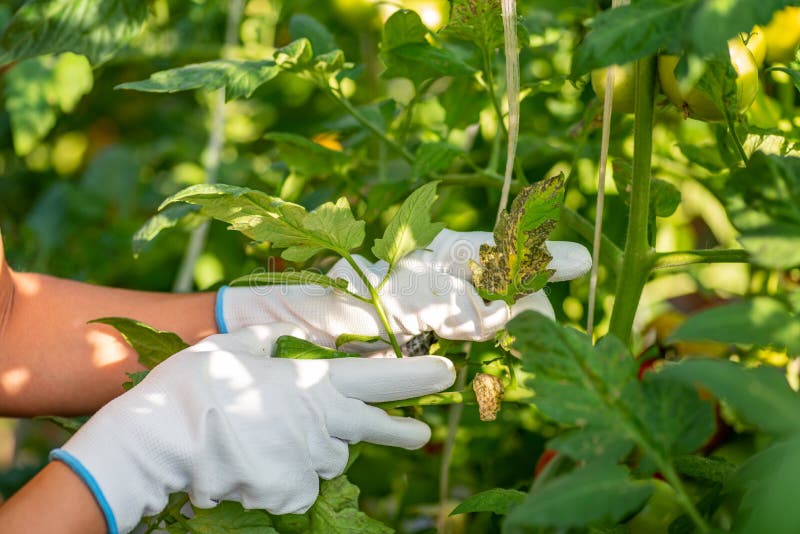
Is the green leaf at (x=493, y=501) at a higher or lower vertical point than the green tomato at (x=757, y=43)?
lower

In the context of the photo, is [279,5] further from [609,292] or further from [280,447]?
[280,447]

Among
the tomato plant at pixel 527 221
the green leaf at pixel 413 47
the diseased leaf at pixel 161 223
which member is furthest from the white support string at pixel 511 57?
the diseased leaf at pixel 161 223

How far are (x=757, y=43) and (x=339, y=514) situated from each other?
1.57 feet

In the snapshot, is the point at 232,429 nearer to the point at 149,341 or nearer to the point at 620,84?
the point at 149,341

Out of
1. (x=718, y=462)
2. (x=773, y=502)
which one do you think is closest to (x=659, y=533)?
(x=718, y=462)

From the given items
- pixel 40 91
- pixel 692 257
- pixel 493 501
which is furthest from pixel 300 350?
pixel 40 91

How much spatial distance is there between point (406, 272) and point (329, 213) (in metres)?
0.16

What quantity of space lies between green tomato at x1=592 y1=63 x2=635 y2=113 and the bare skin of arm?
460 millimetres

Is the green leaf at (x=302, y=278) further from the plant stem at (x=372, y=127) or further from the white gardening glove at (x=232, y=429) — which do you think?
the plant stem at (x=372, y=127)

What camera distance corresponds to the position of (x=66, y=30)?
85 centimetres

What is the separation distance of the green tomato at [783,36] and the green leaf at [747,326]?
0.33 metres

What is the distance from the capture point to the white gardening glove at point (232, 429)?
2.06ft

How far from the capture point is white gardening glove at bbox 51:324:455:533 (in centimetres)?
63

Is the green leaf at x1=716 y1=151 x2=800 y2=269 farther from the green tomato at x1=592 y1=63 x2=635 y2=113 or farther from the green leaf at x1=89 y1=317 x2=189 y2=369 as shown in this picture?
the green leaf at x1=89 y1=317 x2=189 y2=369
